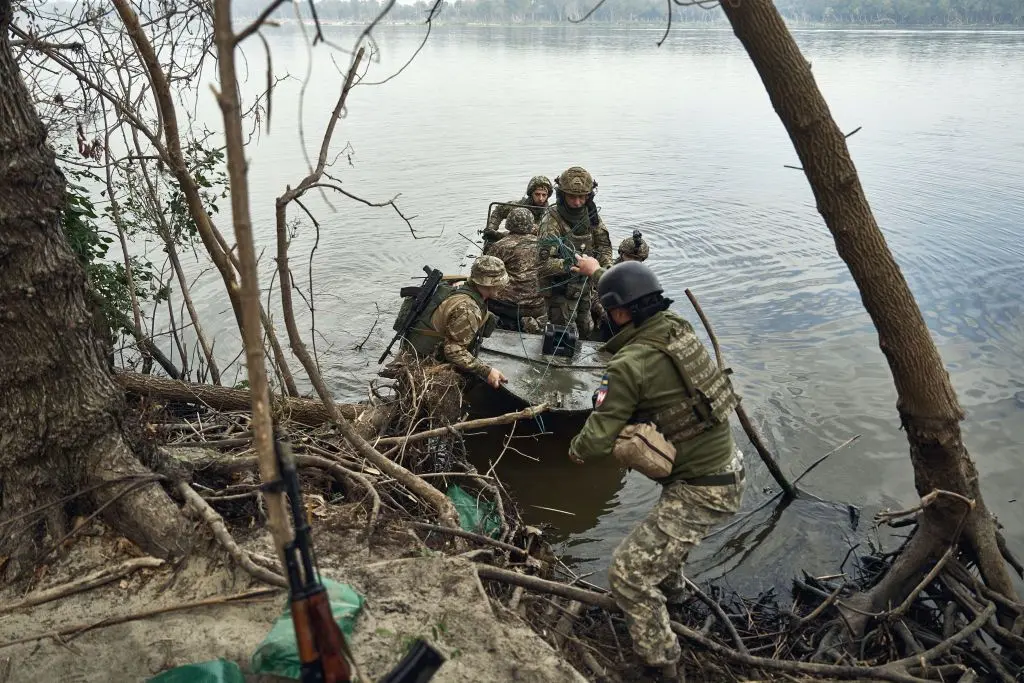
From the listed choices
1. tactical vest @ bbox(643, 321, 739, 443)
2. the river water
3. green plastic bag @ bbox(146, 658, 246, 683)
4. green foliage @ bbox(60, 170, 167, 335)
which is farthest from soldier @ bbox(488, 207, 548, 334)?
green plastic bag @ bbox(146, 658, 246, 683)

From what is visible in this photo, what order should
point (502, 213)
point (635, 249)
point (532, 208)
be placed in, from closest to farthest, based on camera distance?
point (635, 249) → point (532, 208) → point (502, 213)

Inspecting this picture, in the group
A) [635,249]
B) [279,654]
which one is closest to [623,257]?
[635,249]

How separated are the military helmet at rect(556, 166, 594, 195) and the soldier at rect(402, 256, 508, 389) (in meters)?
3.05

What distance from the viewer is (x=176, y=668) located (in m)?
3.35

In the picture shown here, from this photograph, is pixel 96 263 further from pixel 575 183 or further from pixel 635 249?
pixel 635 249

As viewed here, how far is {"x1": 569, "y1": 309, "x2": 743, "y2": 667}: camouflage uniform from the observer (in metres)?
4.27

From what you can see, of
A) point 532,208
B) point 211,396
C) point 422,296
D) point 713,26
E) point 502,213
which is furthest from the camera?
point 713,26

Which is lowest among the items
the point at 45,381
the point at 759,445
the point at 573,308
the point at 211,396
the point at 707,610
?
the point at 707,610

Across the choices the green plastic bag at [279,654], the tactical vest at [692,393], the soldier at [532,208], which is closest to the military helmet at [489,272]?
the tactical vest at [692,393]

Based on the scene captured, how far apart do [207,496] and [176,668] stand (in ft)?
4.66

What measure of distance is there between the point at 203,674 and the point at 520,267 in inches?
244

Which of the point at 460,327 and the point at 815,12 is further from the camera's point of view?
the point at 815,12

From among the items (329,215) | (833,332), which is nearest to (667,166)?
(329,215)

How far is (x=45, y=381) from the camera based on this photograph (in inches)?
153
